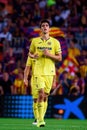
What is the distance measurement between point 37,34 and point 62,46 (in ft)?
5.44

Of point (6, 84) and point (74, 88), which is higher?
point (6, 84)

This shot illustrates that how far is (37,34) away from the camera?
2553cm

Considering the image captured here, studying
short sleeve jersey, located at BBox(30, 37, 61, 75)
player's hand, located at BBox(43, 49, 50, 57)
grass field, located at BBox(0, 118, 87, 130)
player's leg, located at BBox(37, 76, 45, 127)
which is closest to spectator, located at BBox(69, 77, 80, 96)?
grass field, located at BBox(0, 118, 87, 130)

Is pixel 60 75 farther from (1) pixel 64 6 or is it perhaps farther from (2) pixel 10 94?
(1) pixel 64 6

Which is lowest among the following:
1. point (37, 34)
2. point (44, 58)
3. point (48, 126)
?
point (48, 126)

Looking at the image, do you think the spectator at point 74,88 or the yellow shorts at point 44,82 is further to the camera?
the spectator at point 74,88

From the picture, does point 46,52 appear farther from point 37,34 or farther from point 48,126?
point 37,34

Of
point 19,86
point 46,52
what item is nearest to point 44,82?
point 46,52

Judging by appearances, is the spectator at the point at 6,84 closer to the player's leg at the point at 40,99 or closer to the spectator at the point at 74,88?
the spectator at the point at 74,88

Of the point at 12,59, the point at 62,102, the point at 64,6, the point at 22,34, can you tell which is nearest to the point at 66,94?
the point at 62,102

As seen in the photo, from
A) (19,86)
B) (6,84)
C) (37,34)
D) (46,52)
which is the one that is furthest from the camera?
(37,34)

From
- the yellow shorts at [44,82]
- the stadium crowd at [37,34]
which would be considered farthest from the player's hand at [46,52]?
the stadium crowd at [37,34]

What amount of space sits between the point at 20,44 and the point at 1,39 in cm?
100

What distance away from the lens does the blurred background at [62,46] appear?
21.6m
